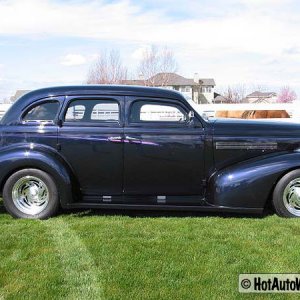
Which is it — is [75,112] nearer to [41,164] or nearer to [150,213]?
[41,164]

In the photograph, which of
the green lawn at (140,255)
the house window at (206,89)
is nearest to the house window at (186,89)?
the house window at (206,89)

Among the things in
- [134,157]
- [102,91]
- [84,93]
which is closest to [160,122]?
[134,157]

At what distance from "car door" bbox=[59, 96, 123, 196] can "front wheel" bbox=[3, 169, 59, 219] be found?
0.40 meters

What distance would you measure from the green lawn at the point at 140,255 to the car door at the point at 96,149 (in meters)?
0.46

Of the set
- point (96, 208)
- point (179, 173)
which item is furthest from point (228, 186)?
point (96, 208)

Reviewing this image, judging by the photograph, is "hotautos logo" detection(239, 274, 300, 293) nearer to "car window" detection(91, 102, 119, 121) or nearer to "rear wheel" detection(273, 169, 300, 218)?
"rear wheel" detection(273, 169, 300, 218)

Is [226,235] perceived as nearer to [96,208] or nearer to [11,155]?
[96,208]

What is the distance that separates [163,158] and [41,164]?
156 cm

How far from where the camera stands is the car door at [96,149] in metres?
6.19

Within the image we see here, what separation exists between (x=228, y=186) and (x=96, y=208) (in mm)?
1804

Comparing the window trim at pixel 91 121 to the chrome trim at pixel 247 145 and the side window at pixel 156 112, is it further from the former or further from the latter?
the chrome trim at pixel 247 145

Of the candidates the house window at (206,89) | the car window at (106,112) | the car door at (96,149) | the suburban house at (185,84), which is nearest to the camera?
the car door at (96,149)

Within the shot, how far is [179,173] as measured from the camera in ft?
20.2

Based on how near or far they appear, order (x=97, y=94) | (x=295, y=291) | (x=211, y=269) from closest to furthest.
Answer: (x=295, y=291), (x=211, y=269), (x=97, y=94)
